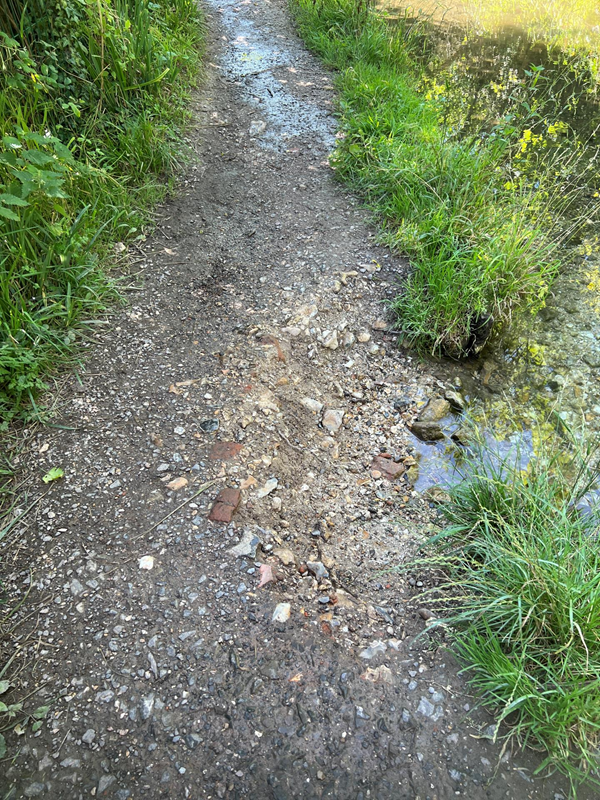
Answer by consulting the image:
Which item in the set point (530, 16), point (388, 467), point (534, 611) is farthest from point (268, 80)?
point (534, 611)

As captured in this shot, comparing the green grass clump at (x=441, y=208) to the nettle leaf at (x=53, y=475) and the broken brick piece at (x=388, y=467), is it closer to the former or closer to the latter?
the broken brick piece at (x=388, y=467)

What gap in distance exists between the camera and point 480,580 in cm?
184

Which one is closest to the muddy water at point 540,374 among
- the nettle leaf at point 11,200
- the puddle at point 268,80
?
the puddle at point 268,80

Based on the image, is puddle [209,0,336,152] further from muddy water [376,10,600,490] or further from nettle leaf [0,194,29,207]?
nettle leaf [0,194,29,207]

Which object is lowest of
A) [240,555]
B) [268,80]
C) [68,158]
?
[240,555]

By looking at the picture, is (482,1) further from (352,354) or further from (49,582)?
(49,582)

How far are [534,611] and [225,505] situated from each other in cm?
119

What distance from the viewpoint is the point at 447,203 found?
353cm

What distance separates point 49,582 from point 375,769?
4.18 ft

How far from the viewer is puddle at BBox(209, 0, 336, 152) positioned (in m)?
4.61

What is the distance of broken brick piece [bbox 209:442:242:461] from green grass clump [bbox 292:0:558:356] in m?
1.36

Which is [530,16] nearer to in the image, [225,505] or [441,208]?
[441,208]

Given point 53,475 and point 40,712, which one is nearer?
point 40,712

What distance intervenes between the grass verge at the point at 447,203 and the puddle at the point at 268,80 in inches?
12.4
